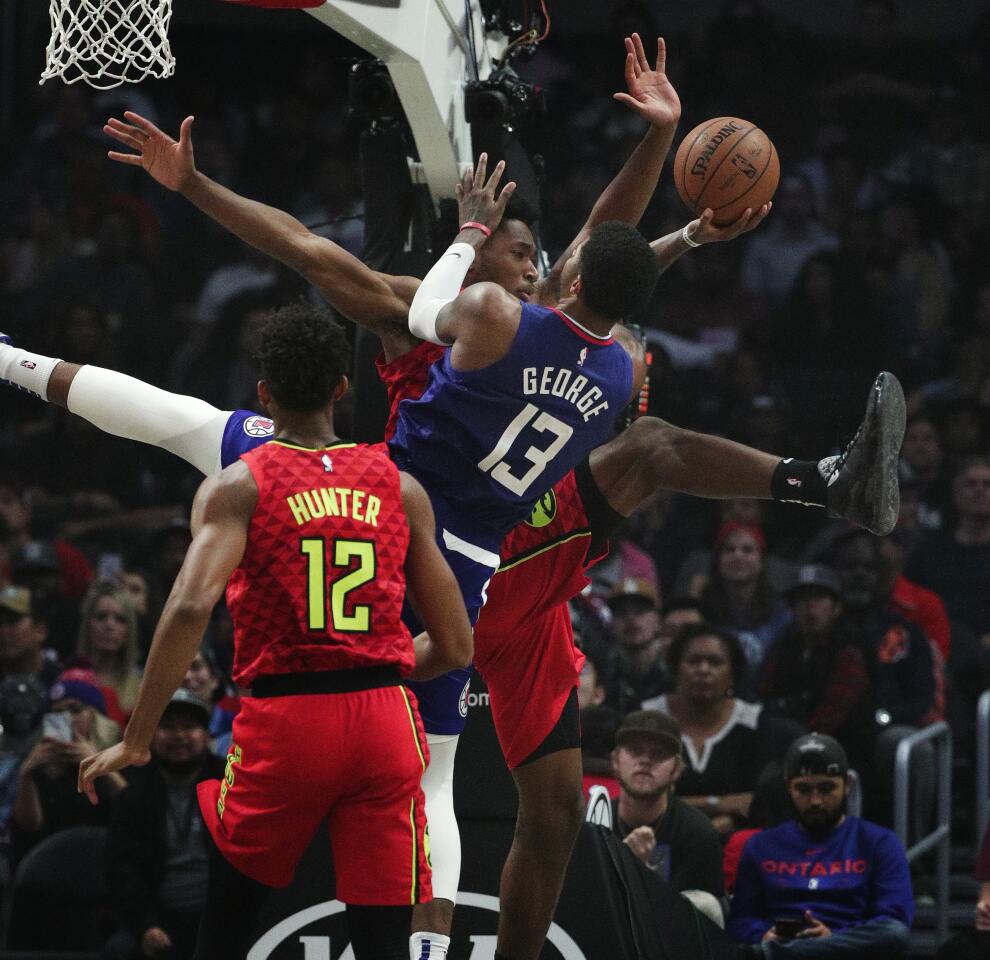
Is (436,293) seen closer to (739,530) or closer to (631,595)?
(631,595)

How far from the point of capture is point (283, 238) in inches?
206

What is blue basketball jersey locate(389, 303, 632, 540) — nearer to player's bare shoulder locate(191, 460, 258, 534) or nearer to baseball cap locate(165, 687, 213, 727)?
player's bare shoulder locate(191, 460, 258, 534)

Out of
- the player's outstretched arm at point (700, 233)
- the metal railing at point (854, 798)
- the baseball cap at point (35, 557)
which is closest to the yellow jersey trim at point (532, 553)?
the player's outstretched arm at point (700, 233)

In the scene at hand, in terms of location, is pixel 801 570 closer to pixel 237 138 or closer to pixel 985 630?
pixel 985 630

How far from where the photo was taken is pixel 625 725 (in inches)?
298

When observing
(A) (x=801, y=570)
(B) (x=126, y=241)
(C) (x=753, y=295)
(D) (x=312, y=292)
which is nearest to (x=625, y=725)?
(A) (x=801, y=570)

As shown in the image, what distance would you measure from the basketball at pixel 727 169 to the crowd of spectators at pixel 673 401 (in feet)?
4.10

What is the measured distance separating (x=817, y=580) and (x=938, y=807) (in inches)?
50.5

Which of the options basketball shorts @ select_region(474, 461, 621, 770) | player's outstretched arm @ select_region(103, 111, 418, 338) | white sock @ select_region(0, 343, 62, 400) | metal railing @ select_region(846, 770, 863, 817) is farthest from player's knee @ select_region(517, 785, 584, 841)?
metal railing @ select_region(846, 770, 863, 817)

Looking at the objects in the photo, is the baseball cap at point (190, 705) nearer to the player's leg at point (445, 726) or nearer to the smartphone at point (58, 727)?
the smartphone at point (58, 727)

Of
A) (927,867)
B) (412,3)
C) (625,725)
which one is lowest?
(927,867)

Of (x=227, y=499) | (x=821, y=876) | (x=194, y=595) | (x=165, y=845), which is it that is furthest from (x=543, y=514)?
(x=165, y=845)

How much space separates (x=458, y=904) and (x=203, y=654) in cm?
337

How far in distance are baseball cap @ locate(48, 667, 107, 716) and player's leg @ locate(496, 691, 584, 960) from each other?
360cm
